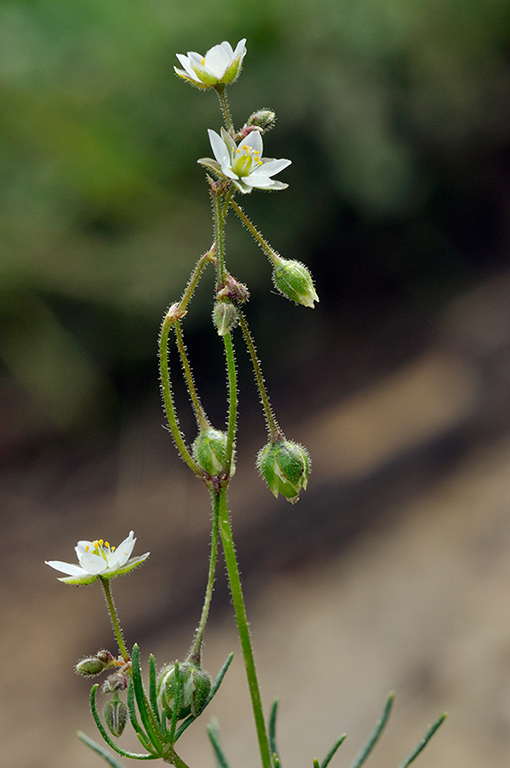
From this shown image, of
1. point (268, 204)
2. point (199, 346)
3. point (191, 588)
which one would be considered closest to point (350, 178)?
point (268, 204)

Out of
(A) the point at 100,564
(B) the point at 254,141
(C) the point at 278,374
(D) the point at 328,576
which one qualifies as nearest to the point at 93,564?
(A) the point at 100,564

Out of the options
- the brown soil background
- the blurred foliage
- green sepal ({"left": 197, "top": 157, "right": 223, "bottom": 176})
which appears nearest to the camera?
green sepal ({"left": 197, "top": 157, "right": 223, "bottom": 176})

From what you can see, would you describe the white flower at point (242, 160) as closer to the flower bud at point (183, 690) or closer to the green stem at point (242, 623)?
the green stem at point (242, 623)

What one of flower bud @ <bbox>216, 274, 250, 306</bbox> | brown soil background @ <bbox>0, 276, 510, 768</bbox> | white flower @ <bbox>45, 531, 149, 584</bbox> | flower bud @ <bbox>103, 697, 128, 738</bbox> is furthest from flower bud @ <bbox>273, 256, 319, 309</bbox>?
brown soil background @ <bbox>0, 276, 510, 768</bbox>

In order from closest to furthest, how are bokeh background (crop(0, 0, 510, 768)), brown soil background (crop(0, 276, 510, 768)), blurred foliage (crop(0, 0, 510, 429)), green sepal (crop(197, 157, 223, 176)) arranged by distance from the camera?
green sepal (crop(197, 157, 223, 176)) → brown soil background (crop(0, 276, 510, 768)) → bokeh background (crop(0, 0, 510, 768)) → blurred foliage (crop(0, 0, 510, 429))

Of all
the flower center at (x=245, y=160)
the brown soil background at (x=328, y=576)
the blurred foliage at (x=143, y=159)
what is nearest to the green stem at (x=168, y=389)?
the flower center at (x=245, y=160)

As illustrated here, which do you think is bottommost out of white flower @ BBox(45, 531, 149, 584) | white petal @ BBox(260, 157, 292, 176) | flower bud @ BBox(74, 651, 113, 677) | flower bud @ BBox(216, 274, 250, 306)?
flower bud @ BBox(74, 651, 113, 677)

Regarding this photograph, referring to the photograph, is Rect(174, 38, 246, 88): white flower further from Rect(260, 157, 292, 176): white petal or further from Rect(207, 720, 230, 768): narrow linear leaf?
Rect(207, 720, 230, 768): narrow linear leaf

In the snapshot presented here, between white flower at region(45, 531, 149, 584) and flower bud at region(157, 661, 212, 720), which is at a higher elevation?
white flower at region(45, 531, 149, 584)
